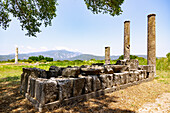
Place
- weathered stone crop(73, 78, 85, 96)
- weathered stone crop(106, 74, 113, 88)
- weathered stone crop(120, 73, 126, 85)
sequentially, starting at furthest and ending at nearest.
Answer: weathered stone crop(120, 73, 126, 85), weathered stone crop(106, 74, 113, 88), weathered stone crop(73, 78, 85, 96)

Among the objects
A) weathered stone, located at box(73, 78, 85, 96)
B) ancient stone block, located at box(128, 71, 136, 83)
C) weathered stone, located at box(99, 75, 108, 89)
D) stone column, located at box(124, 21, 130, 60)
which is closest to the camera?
weathered stone, located at box(73, 78, 85, 96)

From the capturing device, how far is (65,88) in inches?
141

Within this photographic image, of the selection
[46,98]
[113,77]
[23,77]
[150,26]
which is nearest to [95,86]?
[113,77]

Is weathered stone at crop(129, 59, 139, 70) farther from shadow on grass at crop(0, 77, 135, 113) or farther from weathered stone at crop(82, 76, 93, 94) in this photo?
weathered stone at crop(82, 76, 93, 94)

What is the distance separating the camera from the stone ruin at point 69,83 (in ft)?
10.7

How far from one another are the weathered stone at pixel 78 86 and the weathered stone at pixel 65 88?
0.40 feet

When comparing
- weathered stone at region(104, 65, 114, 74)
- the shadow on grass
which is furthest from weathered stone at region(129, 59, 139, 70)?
the shadow on grass

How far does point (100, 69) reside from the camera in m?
4.93

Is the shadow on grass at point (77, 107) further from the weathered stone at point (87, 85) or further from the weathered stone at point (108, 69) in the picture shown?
the weathered stone at point (108, 69)

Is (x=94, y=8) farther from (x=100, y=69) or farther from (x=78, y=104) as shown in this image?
(x=78, y=104)

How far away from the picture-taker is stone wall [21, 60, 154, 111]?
3.26m

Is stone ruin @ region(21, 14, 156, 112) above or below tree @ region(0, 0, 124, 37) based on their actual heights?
below

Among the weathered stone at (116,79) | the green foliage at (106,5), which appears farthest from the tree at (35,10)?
the weathered stone at (116,79)

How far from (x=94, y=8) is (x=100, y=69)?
4318 mm
